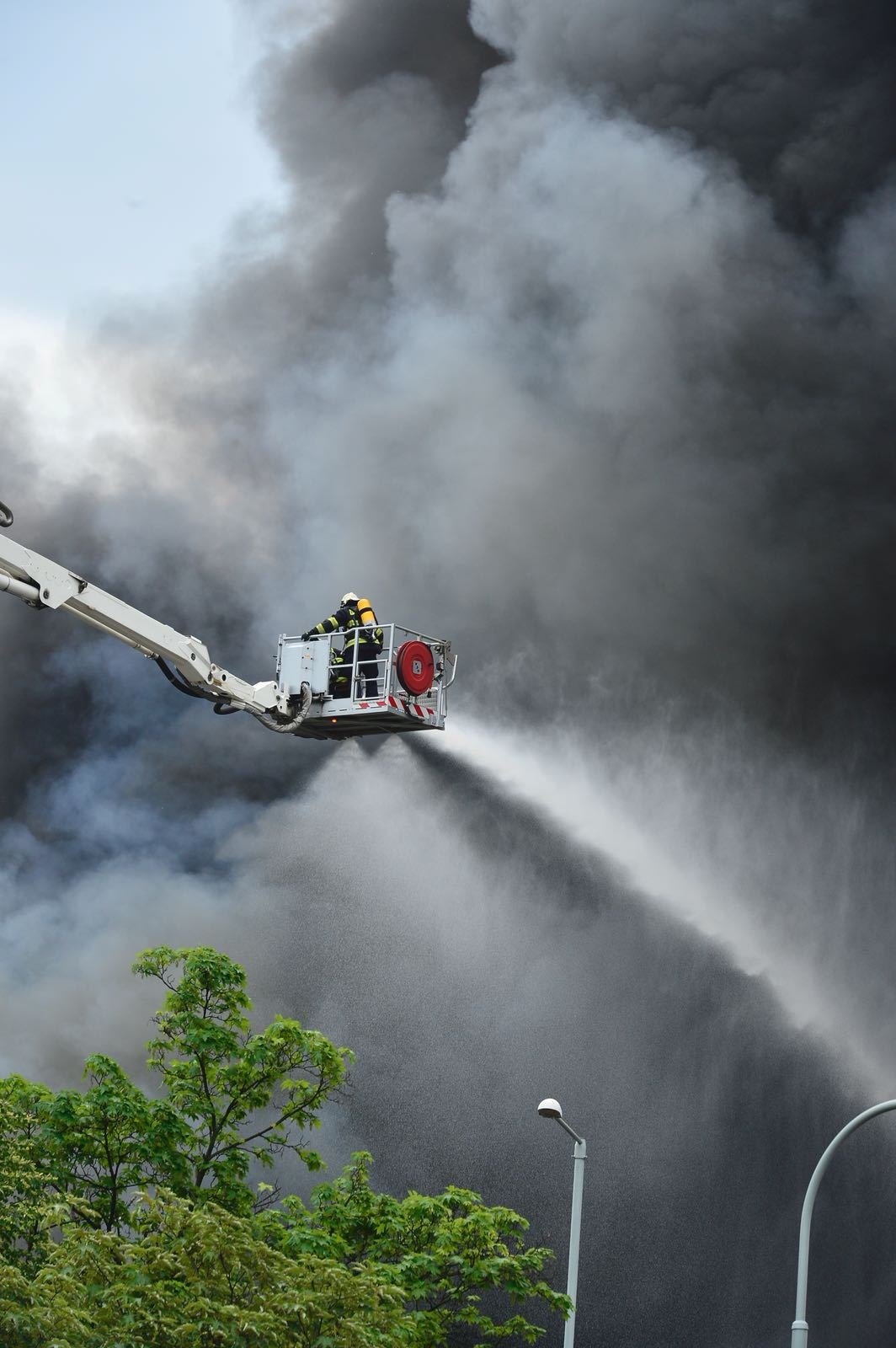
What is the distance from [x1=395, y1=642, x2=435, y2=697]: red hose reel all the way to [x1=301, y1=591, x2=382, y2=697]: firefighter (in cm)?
53

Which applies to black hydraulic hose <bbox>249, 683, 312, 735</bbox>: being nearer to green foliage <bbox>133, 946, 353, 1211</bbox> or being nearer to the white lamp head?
green foliage <bbox>133, 946, 353, 1211</bbox>

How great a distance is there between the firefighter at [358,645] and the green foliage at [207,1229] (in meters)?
6.10

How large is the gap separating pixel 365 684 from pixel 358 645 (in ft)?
2.47

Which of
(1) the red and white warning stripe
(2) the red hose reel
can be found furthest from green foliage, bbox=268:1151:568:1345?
(2) the red hose reel

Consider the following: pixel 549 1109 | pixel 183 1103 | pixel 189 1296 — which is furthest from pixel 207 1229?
pixel 183 1103

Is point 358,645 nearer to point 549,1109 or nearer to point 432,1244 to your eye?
point 549,1109

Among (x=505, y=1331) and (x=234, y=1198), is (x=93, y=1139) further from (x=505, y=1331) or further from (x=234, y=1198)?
(x=505, y=1331)

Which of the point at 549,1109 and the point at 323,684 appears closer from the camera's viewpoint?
the point at 549,1109

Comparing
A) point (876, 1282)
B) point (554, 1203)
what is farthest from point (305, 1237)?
point (876, 1282)

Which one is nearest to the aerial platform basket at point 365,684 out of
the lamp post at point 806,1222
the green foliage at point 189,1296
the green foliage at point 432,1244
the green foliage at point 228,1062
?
the green foliage at point 228,1062

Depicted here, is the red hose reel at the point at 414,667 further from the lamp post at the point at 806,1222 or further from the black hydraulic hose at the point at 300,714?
the lamp post at the point at 806,1222

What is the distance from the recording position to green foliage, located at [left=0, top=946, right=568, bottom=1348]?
62.4ft

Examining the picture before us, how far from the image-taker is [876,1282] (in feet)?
212

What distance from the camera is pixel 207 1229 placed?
1939cm
